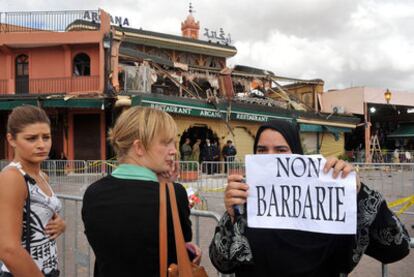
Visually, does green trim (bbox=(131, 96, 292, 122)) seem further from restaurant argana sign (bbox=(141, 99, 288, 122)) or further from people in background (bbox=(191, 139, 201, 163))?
people in background (bbox=(191, 139, 201, 163))

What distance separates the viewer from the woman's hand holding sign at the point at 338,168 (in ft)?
5.92

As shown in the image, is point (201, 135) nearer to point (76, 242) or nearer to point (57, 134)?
point (57, 134)

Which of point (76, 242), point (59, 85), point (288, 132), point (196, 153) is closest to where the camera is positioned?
point (288, 132)

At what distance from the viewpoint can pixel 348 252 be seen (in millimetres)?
1839

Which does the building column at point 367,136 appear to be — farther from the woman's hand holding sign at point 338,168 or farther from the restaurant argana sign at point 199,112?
the woman's hand holding sign at point 338,168

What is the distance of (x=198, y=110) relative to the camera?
19594 millimetres

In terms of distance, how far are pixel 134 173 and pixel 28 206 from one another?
0.76m

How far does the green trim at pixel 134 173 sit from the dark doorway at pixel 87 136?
19.4 m

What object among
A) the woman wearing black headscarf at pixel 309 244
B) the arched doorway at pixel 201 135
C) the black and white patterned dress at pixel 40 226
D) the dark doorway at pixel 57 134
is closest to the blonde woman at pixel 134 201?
the woman wearing black headscarf at pixel 309 244

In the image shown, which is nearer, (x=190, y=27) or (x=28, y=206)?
(x=28, y=206)

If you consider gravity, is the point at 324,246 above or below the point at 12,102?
below

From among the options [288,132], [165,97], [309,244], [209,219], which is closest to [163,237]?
[309,244]

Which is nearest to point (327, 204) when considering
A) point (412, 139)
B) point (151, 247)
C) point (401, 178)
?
point (151, 247)

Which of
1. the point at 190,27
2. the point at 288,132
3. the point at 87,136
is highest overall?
the point at 190,27
